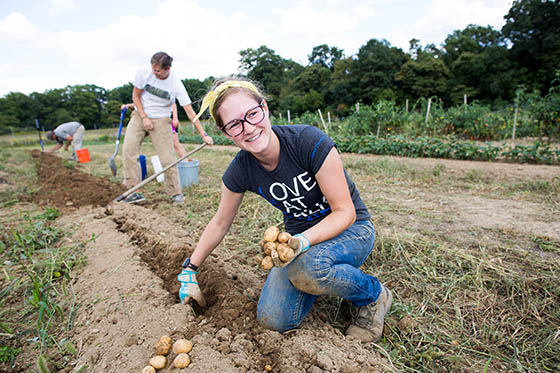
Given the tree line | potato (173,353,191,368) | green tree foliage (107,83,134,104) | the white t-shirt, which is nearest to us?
potato (173,353,191,368)

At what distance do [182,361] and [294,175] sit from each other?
94cm

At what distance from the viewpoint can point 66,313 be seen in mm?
1740

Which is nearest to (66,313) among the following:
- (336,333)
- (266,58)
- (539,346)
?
(336,333)

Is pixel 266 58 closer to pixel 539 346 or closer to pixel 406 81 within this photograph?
pixel 406 81

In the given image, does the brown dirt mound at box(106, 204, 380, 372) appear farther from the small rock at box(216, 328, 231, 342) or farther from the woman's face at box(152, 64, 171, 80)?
the woman's face at box(152, 64, 171, 80)

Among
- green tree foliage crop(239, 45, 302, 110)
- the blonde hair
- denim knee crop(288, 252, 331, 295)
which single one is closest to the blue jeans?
denim knee crop(288, 252, 331, 295)

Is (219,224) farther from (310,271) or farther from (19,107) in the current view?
(19,107)

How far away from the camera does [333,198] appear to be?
4.66 feet

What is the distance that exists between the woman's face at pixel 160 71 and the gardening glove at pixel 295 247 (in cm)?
309

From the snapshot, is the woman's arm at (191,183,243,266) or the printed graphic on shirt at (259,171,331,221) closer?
the printed graphic on shirt at (259,171,331,221)

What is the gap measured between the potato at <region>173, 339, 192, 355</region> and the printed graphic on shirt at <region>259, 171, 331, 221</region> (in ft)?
2.58

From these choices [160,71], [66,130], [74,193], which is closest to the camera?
Result: [160,71]

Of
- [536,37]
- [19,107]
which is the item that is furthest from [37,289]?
[19,107]

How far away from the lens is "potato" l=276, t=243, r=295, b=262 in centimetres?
122
